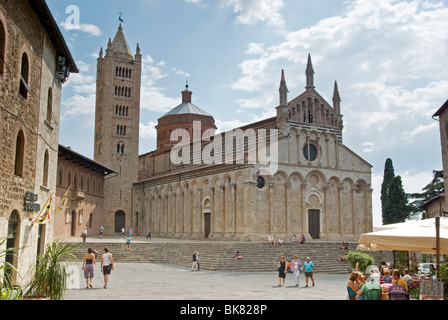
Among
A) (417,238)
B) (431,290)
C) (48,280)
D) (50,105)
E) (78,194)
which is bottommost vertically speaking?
(431,290)

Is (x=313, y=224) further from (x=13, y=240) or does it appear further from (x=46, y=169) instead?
(x=13, y=240)

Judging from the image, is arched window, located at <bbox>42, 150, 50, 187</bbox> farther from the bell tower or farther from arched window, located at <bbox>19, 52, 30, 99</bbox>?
the bell tower

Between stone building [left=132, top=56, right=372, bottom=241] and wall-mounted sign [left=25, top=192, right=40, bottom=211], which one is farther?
stone building [left=132, top=56, right=372, bottom=241]

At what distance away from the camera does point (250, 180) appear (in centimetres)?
3850

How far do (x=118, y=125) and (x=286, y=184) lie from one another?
25.3 metres

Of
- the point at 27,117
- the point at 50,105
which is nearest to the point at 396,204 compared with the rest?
the point at 50,105

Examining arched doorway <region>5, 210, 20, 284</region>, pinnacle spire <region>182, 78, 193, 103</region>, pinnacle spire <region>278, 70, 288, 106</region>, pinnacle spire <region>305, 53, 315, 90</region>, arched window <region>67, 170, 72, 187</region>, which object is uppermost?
pinnacle spire <region>182, 78, 193, 103</region>

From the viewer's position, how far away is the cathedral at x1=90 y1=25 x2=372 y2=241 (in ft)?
130

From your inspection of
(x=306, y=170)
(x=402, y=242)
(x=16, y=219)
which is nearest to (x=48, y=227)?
(x=16, y=219)

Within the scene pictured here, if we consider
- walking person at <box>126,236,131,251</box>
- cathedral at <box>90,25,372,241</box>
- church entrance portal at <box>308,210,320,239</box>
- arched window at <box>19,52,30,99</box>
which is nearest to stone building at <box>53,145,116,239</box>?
cathedral at <box>90,25,372,241</box>

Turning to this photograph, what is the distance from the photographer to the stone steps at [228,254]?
2982 cm

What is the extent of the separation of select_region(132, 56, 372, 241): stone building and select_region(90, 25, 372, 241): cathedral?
90mm

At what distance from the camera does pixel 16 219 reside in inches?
596
